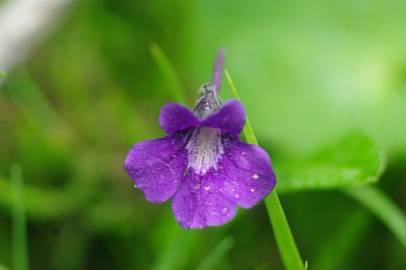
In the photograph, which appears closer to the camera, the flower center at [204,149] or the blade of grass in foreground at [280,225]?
the blade of grass in foreground at [280,225]

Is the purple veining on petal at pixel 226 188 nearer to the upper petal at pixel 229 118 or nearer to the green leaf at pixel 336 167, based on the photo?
the upper petal at pixel 229 118

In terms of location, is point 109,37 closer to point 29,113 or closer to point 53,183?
point 29,113

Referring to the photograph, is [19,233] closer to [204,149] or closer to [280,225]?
[204,149]

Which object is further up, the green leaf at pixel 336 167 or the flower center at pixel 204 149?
the flower center at pixel 204 149

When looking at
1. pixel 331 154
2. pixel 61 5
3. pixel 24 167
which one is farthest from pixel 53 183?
pixel 331 154

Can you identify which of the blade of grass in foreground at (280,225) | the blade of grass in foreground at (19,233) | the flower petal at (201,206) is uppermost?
the blade of grass in foreground at (19,233)

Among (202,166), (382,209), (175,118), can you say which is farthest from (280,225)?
(382,209)

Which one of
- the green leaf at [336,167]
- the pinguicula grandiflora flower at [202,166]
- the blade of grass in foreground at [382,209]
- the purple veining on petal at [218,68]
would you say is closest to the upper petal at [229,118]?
the pinguicula grandiflora flower at [202,166]

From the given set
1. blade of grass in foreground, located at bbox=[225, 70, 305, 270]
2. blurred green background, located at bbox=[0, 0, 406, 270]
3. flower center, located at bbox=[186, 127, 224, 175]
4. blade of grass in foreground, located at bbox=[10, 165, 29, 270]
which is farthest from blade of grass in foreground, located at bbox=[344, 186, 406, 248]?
blade of grass in foreground, located at bbox=[10, 165, 29, 270]
